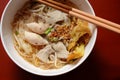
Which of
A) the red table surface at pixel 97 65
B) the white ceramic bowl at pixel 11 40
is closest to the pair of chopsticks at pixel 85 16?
the white ceramic bowl at pixel 11 40

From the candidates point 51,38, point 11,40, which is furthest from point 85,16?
point 11,40

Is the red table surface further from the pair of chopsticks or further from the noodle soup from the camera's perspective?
the pair of chopsticks

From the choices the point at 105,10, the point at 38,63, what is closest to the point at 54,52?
the point at 38,63

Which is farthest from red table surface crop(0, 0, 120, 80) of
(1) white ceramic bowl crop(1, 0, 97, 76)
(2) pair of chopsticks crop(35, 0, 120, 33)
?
(2) pair of chopsticks crop(35, 0, 120, 33)

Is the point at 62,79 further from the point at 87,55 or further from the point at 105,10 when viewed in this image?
the point at 105,10

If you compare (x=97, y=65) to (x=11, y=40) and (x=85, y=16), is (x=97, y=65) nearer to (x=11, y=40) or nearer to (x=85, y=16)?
(x=85, y=16)

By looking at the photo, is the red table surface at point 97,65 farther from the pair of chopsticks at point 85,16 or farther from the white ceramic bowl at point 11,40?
the pair of chopsticks at point 85,16
